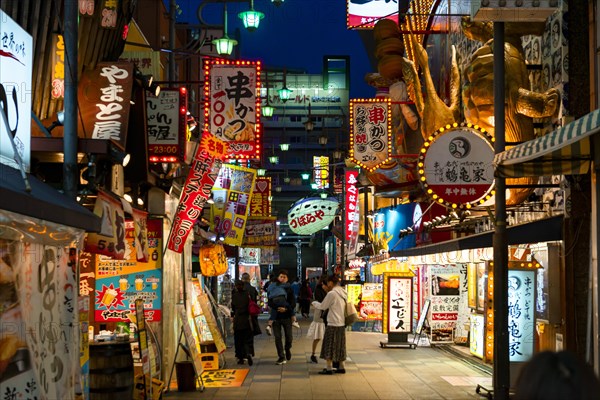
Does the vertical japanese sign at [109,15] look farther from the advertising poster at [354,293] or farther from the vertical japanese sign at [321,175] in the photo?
the vertical japanese sign at [321,175]

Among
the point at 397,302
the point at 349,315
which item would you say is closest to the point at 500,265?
the point at 349,315

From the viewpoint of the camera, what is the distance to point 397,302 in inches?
1064

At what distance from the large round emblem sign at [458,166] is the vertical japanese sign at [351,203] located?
26.3 metres

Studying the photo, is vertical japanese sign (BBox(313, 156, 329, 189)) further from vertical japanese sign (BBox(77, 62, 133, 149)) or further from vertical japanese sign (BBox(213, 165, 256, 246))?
vertical japanese sign (BBox(77, 62, 133, 149))

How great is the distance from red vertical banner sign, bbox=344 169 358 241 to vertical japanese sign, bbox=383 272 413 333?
50.1 ft

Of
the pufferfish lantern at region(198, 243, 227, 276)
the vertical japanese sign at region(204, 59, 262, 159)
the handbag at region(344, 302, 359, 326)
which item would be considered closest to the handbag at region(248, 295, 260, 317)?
the pufferfish lantern at region(198, 243, 227, 276)

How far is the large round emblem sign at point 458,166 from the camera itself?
607 inches

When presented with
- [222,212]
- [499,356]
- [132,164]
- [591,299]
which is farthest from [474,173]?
[222,212]

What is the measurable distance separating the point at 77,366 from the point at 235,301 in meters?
12.6

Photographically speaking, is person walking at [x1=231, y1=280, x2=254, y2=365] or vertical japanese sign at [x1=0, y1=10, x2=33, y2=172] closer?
vertical japanese sign at [x1=0, y1=10, x2=33, y2=172]

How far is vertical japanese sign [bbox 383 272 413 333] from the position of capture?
26703 millimetres

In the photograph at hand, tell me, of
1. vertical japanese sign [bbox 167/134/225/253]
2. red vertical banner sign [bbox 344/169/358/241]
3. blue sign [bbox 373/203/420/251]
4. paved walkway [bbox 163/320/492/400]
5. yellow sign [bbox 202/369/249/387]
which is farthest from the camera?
red vertical banner sign [bbox 344/169/358/241]

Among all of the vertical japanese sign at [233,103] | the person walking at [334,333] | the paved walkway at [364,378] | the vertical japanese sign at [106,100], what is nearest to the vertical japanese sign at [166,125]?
the vertical japanese sign at [233,103]

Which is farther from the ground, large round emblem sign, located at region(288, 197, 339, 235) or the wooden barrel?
large round emblem sign, located at region(288, 197, 339, 235)
